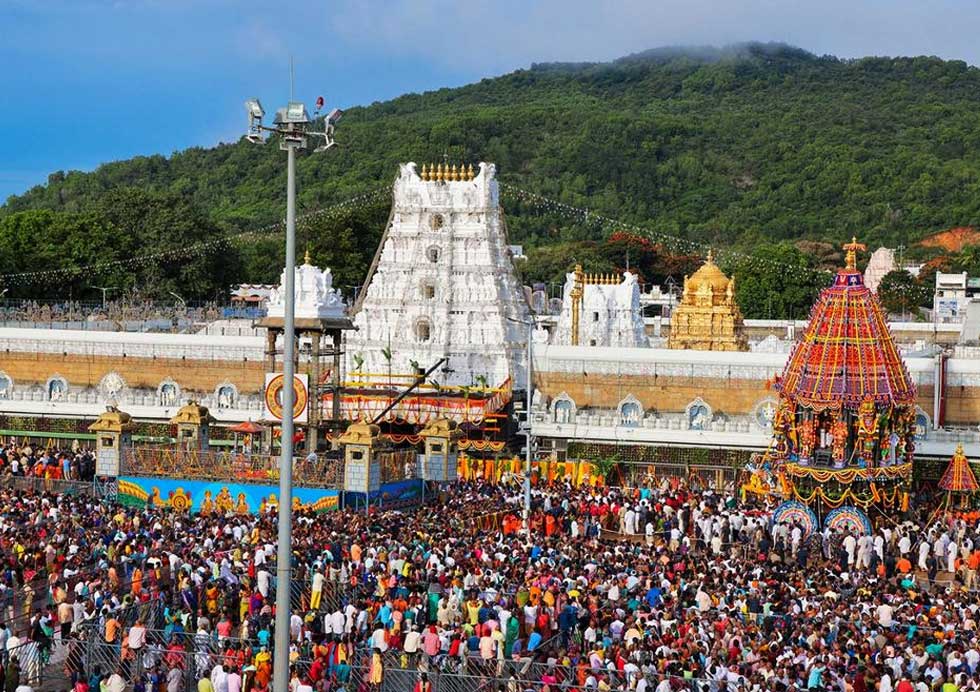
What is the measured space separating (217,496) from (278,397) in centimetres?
362

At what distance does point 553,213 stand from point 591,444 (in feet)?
264

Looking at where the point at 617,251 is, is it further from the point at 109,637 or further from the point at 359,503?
the point at 109,637

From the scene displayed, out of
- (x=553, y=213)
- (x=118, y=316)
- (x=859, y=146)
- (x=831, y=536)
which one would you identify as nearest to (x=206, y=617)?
(x=831, y=536)

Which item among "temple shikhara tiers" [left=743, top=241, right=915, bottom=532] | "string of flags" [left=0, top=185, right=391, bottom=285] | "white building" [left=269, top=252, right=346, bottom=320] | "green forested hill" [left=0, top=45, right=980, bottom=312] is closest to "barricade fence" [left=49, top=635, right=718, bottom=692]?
"temple shikhara tiers" [left=743, top=241, right=915, bottom=532]

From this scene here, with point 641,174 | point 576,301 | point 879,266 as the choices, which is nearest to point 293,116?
point 576,301

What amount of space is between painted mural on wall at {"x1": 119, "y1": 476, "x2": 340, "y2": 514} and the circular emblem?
2.79 meters

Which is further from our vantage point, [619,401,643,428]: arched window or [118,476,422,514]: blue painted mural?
[619,401,643,428]: arched window

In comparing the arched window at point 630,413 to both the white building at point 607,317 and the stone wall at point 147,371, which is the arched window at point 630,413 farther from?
the white building at point 607,317

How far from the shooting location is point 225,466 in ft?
117

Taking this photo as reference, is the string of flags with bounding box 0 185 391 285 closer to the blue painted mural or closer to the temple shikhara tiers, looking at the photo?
the blue painted mural

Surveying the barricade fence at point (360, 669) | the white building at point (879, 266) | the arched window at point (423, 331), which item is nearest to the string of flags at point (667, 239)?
the white building at point (879, 266)

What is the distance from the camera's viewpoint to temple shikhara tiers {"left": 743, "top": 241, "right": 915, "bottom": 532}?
33.5 m

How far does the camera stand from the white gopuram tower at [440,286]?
49.8 meters

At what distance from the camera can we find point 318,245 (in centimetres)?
8400
